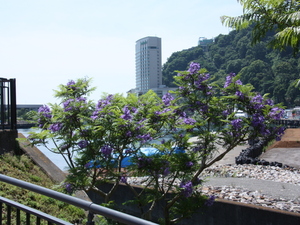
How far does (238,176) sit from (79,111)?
7.63m

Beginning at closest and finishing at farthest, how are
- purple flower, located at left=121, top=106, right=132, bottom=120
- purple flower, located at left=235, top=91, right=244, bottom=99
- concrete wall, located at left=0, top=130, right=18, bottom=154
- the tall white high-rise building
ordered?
1. purple flower, located at left=121, top=106, right=132, bottom=120
2. purple flower, located at left=235, top=91, right=244, bottom=99
3. concrete wall, located at left=0, top=130, right=18, bottom=154
4. the tall white high-rise building

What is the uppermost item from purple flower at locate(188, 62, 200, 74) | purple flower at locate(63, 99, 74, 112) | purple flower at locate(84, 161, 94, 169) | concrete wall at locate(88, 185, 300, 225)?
purple flower at locate(188, 62, 200, 74)

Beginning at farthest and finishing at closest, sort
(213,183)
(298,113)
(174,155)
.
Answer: (298,113)
(213,183)
(174,155)

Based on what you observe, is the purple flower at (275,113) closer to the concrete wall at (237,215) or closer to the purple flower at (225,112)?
the purple flower at (225,112)

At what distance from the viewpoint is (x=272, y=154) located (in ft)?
60.7

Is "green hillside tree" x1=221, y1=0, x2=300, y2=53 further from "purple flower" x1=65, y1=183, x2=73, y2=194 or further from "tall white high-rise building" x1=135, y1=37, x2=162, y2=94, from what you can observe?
"tall white high-rise building" x1=135, y1=37, x2=162, y2=94

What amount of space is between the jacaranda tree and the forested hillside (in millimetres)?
72115

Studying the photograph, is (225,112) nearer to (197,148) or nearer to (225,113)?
(225,113)

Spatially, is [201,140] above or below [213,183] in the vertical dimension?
above

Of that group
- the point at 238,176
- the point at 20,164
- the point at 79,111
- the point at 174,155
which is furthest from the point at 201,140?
the point at 238,176

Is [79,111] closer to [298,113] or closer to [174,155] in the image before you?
[174,155]

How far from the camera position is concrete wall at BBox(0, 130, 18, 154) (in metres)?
8.13

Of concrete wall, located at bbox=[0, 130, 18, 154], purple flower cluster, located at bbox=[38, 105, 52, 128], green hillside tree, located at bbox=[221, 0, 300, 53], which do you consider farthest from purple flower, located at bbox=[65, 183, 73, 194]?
green hillside tree, located at bbox=[221, 0, 300, 53]

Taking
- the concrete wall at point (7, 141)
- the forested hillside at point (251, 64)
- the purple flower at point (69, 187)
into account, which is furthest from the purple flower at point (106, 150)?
the forested hillside at point (251, 64)
